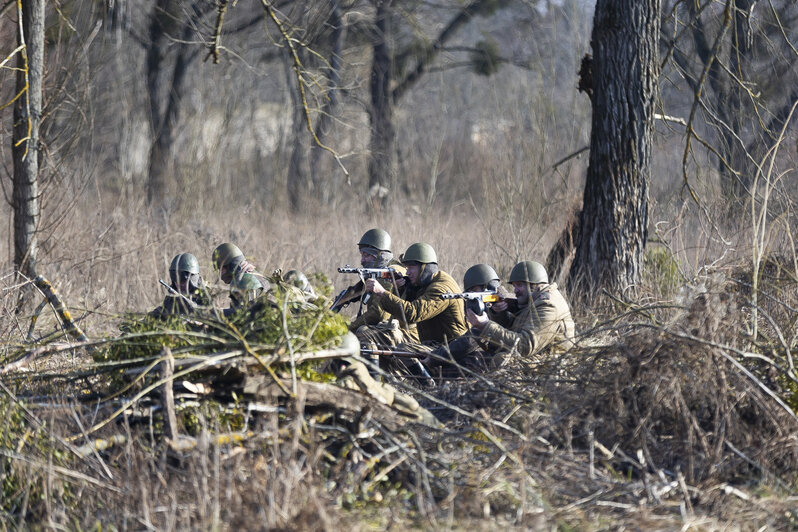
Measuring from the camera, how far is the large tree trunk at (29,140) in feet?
26.1

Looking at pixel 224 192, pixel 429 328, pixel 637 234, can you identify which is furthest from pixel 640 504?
pixel 224 192

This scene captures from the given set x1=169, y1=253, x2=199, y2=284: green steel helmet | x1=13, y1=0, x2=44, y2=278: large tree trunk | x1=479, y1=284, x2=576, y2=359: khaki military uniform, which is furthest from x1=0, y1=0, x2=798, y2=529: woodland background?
x1=169, y1=253, x2=199, y2=284: green steel helmet

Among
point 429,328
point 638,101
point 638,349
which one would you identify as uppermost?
point 638,101

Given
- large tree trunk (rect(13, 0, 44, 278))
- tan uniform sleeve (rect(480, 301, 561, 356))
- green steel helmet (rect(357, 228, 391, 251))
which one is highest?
large tree trunk (rect(13, 0, 44, 278))

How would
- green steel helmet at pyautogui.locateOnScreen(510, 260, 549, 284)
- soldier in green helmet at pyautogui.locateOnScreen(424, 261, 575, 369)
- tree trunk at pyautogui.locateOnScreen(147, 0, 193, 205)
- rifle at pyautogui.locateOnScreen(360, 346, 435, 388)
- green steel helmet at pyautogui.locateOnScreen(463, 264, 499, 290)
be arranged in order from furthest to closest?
tree trunk at pyautogui.locateOnScreen(147, 0, 193, 205) → green steel helmet at pyautogui.locateOnScreen(463, 264, 499, 290) → green steel helmet at pyautogui.locateOnScreen(510, 260, 549, 284) → rifle at pyautogui.locateOnScreen(360, 346, 435, 388) → soldier in green helmet at pyautogui.locateOnScreen(424, 261, 575, 369)

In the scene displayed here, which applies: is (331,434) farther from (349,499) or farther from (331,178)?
(331,178)

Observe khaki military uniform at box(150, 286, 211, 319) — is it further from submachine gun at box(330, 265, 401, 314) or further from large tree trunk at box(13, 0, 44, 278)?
large tree trunk at box(13, 0, 44, 278)

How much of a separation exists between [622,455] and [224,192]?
14.7m

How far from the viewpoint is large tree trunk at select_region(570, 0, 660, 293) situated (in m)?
8.88

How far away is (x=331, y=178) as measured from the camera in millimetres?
21578

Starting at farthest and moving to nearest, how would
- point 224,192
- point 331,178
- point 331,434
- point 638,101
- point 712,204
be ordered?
point 331,178, point 224,192, point 712,204, point 638,101, point 331,434

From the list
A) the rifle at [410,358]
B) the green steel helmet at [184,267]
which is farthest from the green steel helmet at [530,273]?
the green steel helmet at [184,267]

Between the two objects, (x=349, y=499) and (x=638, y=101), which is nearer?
(x=349, y=499)

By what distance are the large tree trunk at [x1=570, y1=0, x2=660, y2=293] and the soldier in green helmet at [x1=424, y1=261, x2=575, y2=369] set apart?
7.10 ft
